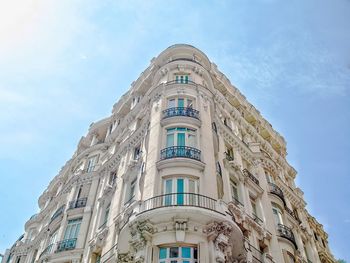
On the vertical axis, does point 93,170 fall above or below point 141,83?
below

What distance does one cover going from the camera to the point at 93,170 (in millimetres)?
29375

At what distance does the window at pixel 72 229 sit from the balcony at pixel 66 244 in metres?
0.53

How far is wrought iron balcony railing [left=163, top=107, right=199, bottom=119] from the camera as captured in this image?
23.0 metres

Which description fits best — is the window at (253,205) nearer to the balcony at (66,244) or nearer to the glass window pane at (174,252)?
the glass window pane at (174,252)

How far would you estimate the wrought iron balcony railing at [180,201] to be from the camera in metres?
17.6

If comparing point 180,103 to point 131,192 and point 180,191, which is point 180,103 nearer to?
point 131,192

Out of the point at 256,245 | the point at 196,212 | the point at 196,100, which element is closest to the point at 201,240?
the point at 196,212

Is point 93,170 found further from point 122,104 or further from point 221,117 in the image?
point 221,117

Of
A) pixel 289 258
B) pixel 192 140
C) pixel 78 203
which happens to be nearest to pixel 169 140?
pixel 192 140

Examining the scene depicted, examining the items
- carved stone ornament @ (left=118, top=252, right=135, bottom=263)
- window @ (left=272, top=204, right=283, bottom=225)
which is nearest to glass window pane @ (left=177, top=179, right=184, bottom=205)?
carved stone ornament @ (left=118, top=252, right=135, bottom=263)

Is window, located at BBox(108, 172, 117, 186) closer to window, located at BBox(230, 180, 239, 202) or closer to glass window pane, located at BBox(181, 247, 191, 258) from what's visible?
window, located at BBox(230, 180, 239, 202)

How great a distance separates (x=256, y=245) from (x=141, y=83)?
1631 centimetres

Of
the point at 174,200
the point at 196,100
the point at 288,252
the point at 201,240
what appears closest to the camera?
the point at 201,240

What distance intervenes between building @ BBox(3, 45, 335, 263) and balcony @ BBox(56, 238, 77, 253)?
0.25 feet
